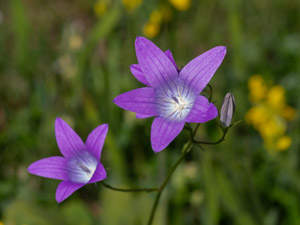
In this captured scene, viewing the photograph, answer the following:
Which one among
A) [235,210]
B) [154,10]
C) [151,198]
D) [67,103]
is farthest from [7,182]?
[154,10]

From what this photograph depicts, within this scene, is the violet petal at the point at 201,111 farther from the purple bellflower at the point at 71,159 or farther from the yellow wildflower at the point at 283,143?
the yellow wildflower at the point at 283,143

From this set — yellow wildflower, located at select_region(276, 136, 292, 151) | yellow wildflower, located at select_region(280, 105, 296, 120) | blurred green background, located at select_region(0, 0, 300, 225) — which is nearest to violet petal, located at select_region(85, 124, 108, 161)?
blurred green background, located at select_region(0, 0, 300, 225)

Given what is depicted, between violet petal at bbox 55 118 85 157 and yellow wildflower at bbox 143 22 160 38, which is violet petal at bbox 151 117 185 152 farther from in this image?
yellow wildflower at bbox 143 22 160 38

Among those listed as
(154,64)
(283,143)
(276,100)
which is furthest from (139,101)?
(276,100)

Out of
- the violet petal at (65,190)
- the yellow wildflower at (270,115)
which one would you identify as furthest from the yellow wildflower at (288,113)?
the violet petal at (65,190)

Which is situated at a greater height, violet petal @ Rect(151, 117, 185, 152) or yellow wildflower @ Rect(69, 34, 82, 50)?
violet petal @ Rect(151, 117, 185, 152)
